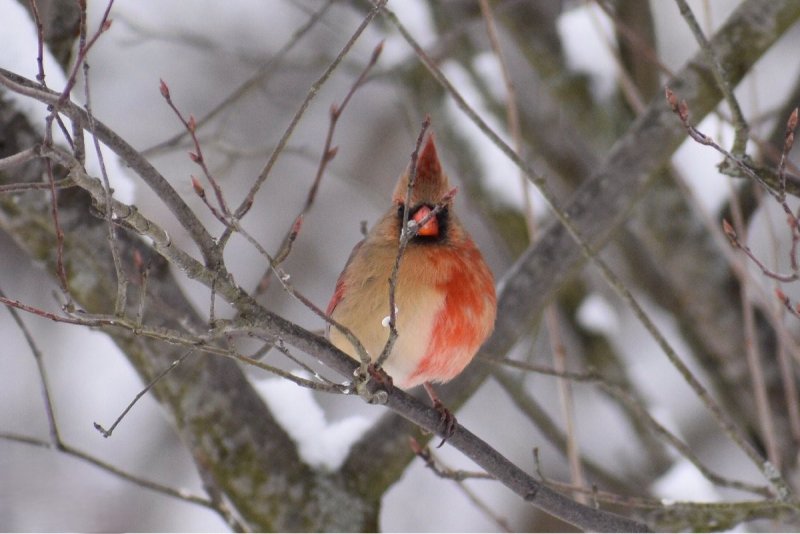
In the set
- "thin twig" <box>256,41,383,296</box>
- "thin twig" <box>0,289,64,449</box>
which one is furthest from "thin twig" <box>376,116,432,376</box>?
"thin twig" <box>0,289,64,449</box>

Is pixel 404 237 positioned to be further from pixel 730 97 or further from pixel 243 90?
pixel 243 90

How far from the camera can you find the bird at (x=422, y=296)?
281 centimetres

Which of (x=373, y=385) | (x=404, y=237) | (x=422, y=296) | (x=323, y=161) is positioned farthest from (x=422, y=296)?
(x=404, y=237)

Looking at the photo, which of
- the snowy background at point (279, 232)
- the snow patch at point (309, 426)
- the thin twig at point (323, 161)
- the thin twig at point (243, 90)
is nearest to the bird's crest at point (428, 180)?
the thin twig at point (323, 161)

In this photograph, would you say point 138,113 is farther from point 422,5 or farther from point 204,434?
point 204,434

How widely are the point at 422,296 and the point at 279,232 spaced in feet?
13.8

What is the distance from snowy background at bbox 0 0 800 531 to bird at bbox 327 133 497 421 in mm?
1751

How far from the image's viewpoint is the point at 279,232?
22.7 ft

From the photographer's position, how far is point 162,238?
1826 mm

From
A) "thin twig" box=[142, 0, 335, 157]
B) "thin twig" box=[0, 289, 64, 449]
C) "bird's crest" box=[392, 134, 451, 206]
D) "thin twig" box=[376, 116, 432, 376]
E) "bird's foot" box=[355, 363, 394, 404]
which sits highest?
"thin twig" box=[142, 0, 335, 157]

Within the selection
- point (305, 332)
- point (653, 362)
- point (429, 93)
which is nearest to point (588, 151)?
point (429, 93)

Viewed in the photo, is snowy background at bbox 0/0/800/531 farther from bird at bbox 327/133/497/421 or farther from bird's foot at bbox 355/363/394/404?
bird's foot at bbox 355/363/394/404

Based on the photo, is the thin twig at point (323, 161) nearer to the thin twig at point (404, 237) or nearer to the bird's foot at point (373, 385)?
the thin twig at point (404, 237)

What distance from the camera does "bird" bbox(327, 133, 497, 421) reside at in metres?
2.81
